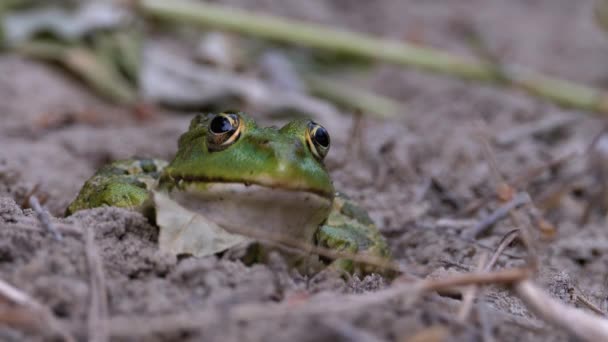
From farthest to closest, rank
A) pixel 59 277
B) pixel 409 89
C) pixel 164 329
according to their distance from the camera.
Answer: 1. pixel 409 89
2. pixel 59 277
3. pixel 164 329

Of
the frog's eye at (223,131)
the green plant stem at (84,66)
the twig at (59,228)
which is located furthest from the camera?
the green plant stem at (84,66)

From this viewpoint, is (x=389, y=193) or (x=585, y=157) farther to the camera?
(x=585, y=157)

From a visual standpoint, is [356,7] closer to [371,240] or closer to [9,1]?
[9,1]

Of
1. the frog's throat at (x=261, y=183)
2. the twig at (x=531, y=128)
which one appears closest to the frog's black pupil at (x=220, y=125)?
the frog's throat at (x=261, y=183)

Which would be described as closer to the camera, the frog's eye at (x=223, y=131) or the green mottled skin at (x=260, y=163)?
the green mottled skin at (x=260, y=163)

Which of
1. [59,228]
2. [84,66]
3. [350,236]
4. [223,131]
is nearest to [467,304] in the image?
[350,236]

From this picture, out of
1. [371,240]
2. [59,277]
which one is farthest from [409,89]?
[59,277]

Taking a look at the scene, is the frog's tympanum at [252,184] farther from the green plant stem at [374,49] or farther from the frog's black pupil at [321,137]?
the green plant stem at [374,49]

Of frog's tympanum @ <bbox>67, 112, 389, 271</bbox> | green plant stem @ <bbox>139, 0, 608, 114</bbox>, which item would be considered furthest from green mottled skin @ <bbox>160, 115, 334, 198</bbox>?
green plant stem @ <bbox>139, 0, 608, 114</bbox>
